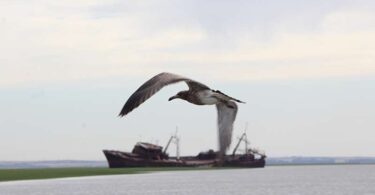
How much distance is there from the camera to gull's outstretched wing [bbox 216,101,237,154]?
973cm

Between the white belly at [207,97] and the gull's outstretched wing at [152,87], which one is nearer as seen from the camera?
the gull's outstretched wing at [152,87]

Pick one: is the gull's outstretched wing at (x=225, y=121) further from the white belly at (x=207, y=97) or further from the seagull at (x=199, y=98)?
the white belly at (x=207, y=97)

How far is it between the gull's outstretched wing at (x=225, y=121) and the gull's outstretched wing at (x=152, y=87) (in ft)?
1.80

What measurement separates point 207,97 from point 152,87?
31.8 inches

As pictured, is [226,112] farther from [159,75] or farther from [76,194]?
[76,194]

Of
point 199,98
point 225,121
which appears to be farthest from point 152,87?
point 225,121

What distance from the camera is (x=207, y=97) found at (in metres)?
9.88

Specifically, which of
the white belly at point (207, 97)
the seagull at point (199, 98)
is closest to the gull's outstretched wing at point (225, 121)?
the seagull at point (199, 98)

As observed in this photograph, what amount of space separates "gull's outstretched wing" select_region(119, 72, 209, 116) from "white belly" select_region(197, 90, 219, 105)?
0.08m

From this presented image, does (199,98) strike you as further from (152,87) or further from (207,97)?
(152,87)

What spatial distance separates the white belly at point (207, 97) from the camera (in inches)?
385

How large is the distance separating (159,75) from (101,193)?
91110mm

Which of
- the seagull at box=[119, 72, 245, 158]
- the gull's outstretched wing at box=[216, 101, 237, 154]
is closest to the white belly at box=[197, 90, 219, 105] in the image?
the seagull at box=[119, 72, 245, 158]

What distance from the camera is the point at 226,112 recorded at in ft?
35.0
